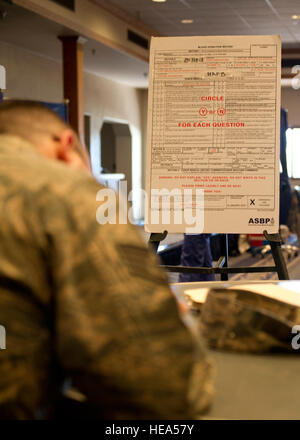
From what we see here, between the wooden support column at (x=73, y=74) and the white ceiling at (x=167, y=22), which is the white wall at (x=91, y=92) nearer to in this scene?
the white ceiling at (x=167, y=22)

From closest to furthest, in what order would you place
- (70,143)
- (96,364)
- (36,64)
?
1. (96,364)
2. (70,143)
3. (36,64)

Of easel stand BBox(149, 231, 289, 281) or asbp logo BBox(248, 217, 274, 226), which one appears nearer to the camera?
easel stand BBox(149, 231, 289, 281)

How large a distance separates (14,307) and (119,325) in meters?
0.13

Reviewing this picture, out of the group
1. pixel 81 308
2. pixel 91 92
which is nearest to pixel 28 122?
pixel 81 308

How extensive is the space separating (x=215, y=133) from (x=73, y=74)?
5.44 meters

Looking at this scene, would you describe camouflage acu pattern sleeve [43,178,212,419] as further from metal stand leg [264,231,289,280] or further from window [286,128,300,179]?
window [286,128,300,179]

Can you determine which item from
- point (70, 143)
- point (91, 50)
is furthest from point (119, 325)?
point (91, 50)

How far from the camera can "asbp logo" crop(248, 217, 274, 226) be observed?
7.53 feet

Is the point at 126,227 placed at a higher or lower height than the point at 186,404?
higher

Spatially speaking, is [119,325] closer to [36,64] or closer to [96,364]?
[96,364]

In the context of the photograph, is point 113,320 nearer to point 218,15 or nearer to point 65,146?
point 65,146

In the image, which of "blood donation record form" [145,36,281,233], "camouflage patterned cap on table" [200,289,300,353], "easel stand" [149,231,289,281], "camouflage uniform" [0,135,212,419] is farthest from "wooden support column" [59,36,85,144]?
"camouflage uniform" [0,135,212,419]

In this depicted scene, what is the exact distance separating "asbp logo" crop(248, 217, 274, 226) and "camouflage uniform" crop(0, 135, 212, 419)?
1.64 m

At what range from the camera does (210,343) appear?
111cm
